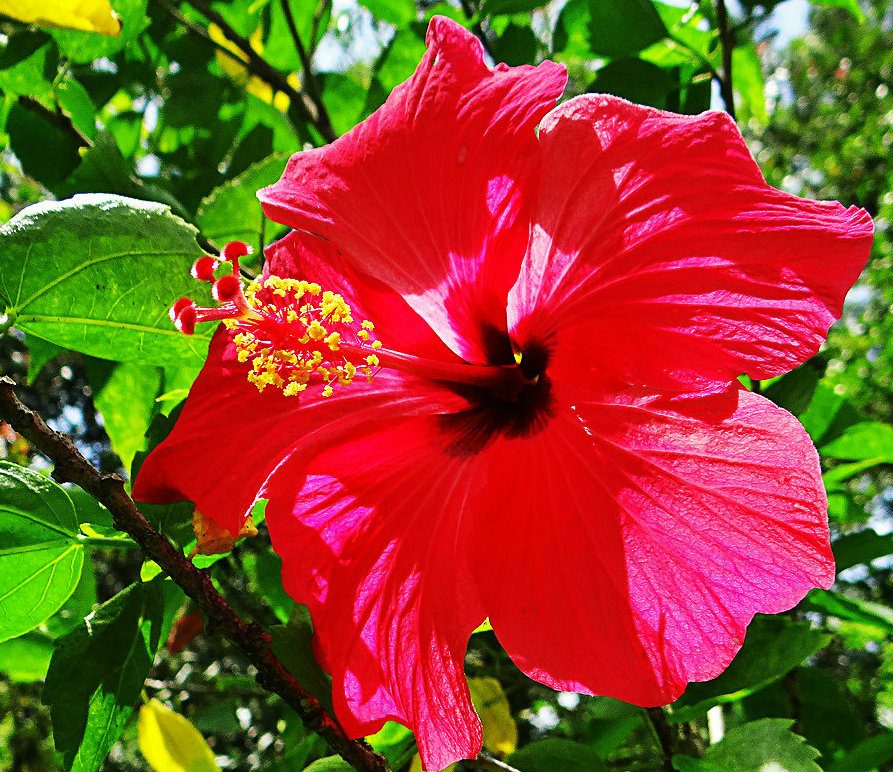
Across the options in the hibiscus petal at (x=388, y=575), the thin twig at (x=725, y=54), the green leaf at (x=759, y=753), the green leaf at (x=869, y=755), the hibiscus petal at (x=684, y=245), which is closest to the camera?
the hibiscus petal at (x=684, y=245)

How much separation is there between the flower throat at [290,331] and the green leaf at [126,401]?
1.22ft

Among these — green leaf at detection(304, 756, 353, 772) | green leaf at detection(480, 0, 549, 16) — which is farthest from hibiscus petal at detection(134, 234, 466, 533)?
green leaf at detection(480, 0, 549, 16)

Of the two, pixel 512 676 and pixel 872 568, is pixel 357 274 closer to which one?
pixel 512 676

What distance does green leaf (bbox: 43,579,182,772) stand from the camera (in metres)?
0.89

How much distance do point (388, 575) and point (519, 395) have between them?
0.27 meters

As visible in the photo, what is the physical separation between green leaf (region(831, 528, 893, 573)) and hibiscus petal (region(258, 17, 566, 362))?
0.84m

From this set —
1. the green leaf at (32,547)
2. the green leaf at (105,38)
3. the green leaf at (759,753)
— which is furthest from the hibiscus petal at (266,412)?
the green leaf at (105,38)

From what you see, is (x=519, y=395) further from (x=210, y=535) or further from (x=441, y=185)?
(x=210, y=535)

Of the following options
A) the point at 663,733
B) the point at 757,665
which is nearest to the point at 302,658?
the point at 663,733

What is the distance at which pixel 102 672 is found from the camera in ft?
3.01

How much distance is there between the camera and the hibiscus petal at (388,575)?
34.4 inches

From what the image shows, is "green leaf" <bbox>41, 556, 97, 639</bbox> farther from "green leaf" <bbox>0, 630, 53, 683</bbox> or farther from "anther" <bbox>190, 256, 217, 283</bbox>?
"anther" <bbox>190, 256, 217, 283</bbox>

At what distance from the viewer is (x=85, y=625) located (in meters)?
0.93

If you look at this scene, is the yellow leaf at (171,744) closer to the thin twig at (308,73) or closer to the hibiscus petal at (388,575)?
the hibiscus petal at (388,575)
